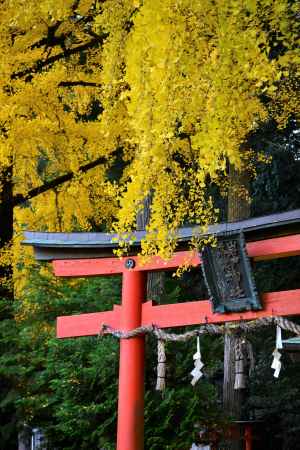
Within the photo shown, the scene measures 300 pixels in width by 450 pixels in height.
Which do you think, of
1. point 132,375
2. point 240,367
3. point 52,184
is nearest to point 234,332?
point 240,367

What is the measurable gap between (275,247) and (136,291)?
6.02 feet

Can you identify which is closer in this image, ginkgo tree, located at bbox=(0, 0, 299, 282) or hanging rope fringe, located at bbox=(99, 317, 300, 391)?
ginkgo tree, located at bbox=(0, 0, 299, 282)

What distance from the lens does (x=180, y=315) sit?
27.0ft

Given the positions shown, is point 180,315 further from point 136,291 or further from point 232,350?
point 232,350

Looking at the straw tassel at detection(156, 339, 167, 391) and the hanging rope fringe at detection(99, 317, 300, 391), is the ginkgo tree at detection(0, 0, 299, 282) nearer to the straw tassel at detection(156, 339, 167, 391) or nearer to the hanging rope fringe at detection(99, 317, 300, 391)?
the hanging rope fringe at detection(99, 317, 300, 391)

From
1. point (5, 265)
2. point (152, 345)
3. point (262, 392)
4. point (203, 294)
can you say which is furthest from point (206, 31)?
point (203, 294)

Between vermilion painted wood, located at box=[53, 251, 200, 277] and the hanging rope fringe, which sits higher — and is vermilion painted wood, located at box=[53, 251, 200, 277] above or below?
above

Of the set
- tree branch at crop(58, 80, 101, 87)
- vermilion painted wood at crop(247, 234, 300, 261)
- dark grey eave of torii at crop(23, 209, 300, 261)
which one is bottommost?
vermilion painted wood at crop(247, 234, 300, 261)

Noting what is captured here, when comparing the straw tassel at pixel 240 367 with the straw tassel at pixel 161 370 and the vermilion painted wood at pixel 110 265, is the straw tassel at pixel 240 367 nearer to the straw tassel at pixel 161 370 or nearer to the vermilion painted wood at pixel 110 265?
the straw tassel at pixel 161 370

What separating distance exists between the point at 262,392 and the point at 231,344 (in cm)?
120

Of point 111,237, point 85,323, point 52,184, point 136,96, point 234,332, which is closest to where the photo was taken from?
point 136,96

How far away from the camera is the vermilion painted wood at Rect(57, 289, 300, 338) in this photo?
24.6ft

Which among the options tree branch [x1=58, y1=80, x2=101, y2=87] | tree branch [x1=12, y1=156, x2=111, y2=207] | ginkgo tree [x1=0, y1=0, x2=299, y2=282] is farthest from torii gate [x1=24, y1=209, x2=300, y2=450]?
tree branch [x1=58, y1=80, x2=101, y2=87]

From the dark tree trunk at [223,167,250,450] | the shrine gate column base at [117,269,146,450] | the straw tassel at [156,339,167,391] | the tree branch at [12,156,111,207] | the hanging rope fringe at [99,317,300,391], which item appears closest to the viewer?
the hanging rope fringe at [99,317,300,391]
